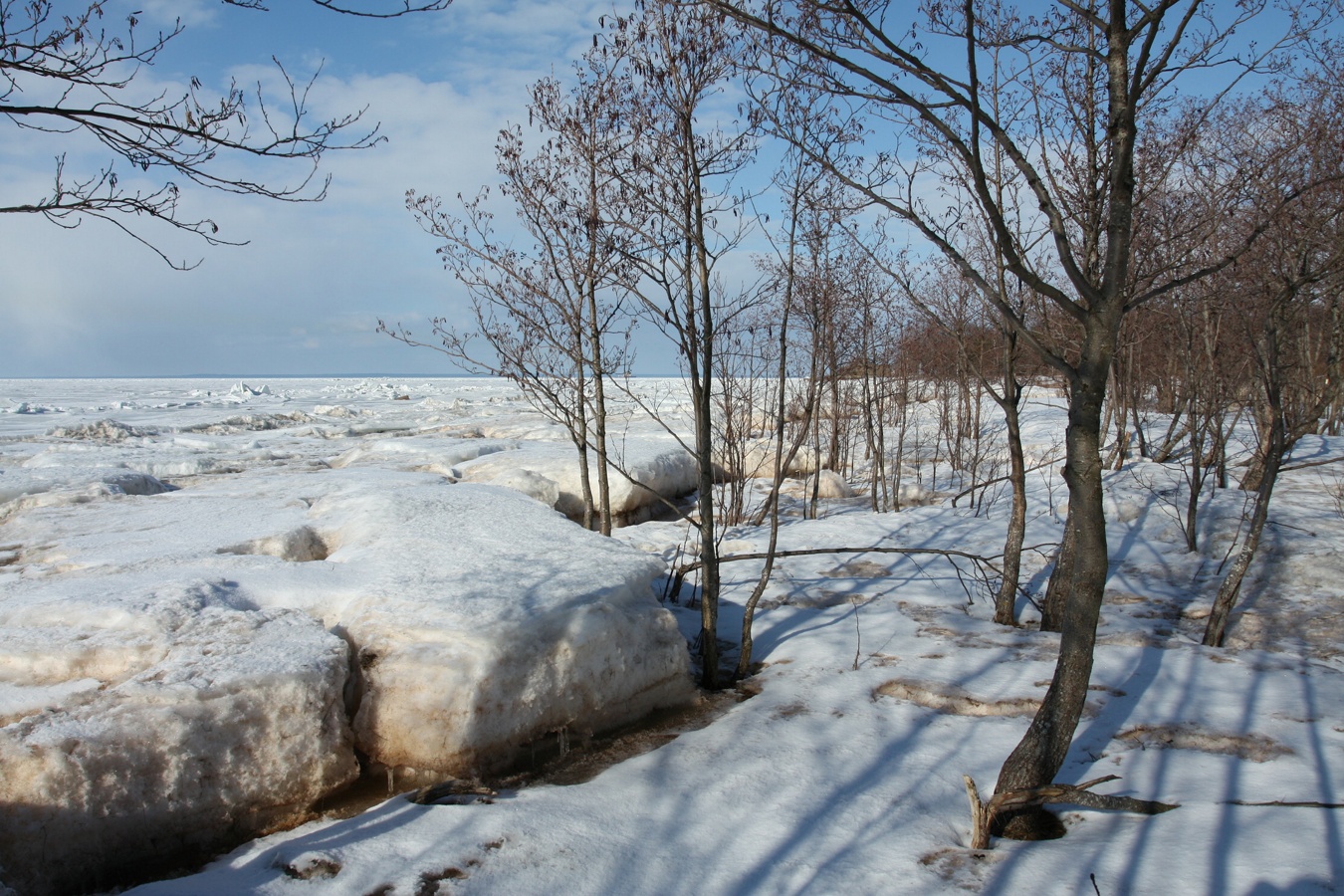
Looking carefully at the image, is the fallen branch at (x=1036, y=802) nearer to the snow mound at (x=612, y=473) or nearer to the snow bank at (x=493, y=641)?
the snow bank at (x=493, y=641)

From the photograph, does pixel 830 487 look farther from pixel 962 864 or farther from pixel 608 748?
pixel 962 864

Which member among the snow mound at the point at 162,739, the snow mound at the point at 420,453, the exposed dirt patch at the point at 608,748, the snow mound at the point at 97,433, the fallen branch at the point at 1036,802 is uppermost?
the snow mound at the point at 97,433

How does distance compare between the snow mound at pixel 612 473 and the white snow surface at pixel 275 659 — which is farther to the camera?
the snow mound at pixel 612 473

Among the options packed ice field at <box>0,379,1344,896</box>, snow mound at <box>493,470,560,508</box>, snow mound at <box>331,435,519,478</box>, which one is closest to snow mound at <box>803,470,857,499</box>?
snow mound at <box>493,470,560,508</box>

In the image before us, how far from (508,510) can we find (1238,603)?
257 inches

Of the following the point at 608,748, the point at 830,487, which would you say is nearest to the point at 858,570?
the point at 608,748

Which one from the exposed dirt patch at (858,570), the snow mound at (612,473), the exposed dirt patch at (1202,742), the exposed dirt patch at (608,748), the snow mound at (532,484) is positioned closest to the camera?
the exposed dirt patch at (1202,742)

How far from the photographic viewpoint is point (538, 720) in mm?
3965

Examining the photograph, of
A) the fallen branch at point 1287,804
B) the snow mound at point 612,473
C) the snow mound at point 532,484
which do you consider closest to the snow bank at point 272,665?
the fallen branch at point 1287,804

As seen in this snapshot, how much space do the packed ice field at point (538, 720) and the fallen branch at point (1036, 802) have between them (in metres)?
0.07

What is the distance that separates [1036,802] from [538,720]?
234cm

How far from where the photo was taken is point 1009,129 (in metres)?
5.88

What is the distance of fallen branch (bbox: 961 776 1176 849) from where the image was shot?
3098mm

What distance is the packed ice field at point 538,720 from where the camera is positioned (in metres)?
2.89
